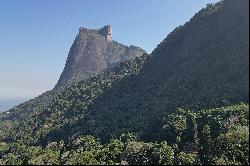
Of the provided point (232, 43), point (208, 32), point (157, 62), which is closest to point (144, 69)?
point (157, 62)

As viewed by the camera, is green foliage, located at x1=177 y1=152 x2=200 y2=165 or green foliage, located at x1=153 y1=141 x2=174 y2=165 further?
green foliage, located at x1=153 y1=141 x2=174 y2=165

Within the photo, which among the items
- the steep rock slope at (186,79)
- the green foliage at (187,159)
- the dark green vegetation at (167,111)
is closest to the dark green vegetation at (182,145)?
the green foliage at (187,159)

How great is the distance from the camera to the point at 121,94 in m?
164

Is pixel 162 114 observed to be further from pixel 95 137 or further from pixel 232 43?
pixel 232 43

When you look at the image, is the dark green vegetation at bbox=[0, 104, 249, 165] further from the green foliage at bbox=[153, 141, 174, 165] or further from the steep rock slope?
the steep rock slope

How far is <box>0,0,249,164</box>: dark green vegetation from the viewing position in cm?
9381

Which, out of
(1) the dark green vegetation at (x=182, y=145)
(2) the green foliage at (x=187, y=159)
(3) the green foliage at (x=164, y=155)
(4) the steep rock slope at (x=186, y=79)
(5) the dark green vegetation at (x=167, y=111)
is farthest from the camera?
(4) the steep rock slope at (x=186, y=79)

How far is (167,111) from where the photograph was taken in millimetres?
125875

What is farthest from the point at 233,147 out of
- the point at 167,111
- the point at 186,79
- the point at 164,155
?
the point at 186,79

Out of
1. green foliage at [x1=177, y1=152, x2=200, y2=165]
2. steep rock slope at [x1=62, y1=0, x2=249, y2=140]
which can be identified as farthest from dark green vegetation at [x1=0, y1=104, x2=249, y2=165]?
steep rock slope at [x1=62, y1=0, x2=249, y2=140]

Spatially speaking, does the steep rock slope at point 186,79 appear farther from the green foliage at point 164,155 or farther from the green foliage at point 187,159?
the green foliage at point 187,159

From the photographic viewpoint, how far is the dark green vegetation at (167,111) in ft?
308

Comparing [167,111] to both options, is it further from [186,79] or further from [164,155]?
[164,155]

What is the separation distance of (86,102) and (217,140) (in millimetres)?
90447
